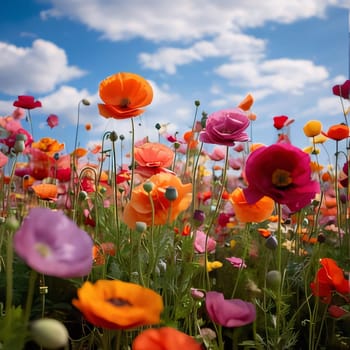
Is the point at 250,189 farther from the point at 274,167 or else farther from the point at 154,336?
the point at 154,336

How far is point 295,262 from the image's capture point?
1.85 meters

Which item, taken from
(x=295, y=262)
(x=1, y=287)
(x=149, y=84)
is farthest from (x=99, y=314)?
(x=295, y=262)

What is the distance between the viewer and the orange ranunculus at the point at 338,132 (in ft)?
5.53

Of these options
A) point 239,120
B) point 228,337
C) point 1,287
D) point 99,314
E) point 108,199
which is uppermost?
point 239,120

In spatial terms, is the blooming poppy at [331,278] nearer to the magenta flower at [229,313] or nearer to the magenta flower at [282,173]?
the magenta flower at [282,173]

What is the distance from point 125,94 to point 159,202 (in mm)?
286

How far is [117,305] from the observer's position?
0.61 meters

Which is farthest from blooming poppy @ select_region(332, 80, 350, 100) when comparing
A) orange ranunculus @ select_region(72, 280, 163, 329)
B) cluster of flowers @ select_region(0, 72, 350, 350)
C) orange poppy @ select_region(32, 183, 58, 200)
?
orange ranunculus @ select_region(72, 280, 163, 329)

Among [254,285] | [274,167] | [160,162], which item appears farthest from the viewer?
[254,285]

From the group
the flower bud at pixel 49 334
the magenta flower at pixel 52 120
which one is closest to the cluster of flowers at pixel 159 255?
the flower bud at pixel 49 334

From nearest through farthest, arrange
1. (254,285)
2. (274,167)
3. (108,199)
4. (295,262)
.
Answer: (274,167)
(254,285)
(295,262)
(108,199)

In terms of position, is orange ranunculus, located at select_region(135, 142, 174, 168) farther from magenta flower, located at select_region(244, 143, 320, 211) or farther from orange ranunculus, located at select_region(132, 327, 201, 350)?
orange ranunculus, located at select_region(132, 327, 201, 350)

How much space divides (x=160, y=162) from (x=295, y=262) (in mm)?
789

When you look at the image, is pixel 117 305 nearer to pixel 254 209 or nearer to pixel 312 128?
pixel 254 209
